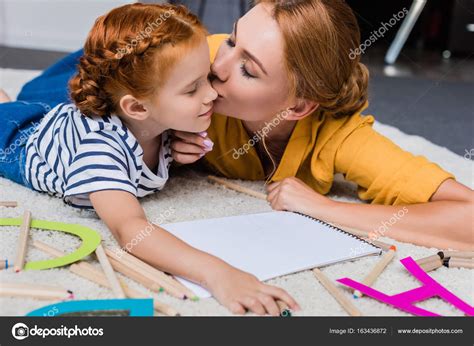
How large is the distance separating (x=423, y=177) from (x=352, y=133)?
0.15 m

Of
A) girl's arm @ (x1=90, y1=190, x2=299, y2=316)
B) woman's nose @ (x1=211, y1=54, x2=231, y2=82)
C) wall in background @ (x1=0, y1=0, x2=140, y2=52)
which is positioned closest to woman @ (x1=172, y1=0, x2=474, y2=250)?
woman's nose @ (x1=211, y1=54, x2=231, y2=82)

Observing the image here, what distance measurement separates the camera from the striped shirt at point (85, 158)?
940 millimetres

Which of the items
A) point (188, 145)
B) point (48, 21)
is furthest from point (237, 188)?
point (48, 21)

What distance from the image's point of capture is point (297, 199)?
1.08 meters

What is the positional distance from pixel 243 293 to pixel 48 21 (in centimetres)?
211

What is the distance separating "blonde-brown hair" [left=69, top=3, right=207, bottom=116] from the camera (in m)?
0.94

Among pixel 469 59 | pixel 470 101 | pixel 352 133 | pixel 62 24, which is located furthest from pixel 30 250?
pixel 469 59

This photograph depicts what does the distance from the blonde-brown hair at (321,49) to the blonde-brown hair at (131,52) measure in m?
0.14

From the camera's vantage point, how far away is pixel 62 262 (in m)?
0.84
